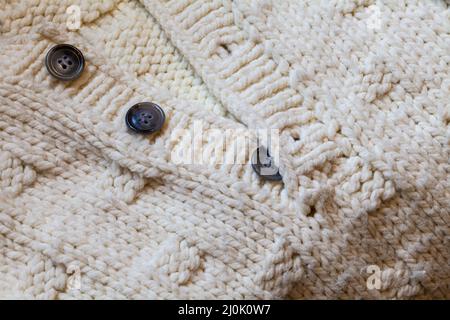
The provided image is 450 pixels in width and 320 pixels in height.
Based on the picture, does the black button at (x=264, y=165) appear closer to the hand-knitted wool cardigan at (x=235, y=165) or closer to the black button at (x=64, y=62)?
the hand-knitted wool cardigan at (x=235, y=165)

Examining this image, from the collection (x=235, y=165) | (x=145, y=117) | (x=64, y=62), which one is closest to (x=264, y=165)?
(x=235, y=165)

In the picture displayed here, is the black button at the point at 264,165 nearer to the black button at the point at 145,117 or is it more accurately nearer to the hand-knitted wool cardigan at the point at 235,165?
the hand-knitted wool cardigan at the point at 235,165

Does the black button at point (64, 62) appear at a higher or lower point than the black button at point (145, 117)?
higher

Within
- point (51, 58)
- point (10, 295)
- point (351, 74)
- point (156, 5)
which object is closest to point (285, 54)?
point (351, 74)

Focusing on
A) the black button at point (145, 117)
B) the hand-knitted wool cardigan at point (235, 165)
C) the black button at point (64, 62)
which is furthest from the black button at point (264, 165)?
the black button at point (64, 62)

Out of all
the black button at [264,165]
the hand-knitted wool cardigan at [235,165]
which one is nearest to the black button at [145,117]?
the hand-knitted wool cardigan at [235,165]

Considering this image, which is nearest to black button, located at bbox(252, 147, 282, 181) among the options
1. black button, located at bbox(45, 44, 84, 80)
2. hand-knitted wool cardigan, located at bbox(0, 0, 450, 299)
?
hand-knitted wool cardigan, located at bbox(0, 0, 450, 299)
